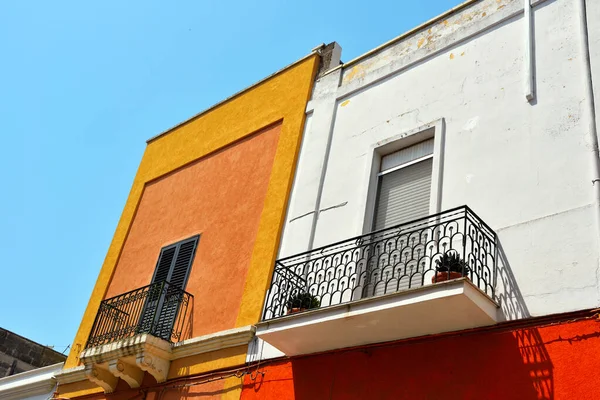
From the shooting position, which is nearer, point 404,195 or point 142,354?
point 404,195

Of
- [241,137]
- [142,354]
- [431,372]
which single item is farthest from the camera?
[241,137]

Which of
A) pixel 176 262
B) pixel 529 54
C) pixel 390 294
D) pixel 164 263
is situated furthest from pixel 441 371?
pixel 164 263

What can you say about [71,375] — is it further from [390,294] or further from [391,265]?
[390,294]

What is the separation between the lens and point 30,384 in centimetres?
1272

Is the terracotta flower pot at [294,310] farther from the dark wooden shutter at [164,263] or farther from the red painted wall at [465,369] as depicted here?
the dark wooden shutter at [164,263]

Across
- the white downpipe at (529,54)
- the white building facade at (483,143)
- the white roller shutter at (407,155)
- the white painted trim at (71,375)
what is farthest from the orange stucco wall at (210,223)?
the white downpipe at (529,54)

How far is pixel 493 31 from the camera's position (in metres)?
9.36

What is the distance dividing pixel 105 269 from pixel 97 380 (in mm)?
3125

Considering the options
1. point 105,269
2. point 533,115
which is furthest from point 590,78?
point 105,269

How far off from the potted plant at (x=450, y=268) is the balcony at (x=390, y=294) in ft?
0.04

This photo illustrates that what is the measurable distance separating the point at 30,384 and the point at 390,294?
866 cm

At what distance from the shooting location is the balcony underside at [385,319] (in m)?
6.71

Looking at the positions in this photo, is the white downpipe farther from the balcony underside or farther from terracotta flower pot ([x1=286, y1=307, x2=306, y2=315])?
terracotta flower pot ([x1=286, y1=307, x2=306, y2=315])

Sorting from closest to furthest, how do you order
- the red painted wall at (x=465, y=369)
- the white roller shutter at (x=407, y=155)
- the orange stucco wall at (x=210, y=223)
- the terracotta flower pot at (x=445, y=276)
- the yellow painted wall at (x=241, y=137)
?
1. the red painted wall at (x=465, y=369)
2. the terracotta flower pot at (x=445, y=276)
3. the white roller shutter at (x=407, y=155)
4. the yellow painted wall at (x=241, y=137)
5. the orange stucco wall at (x=210, y=223)
